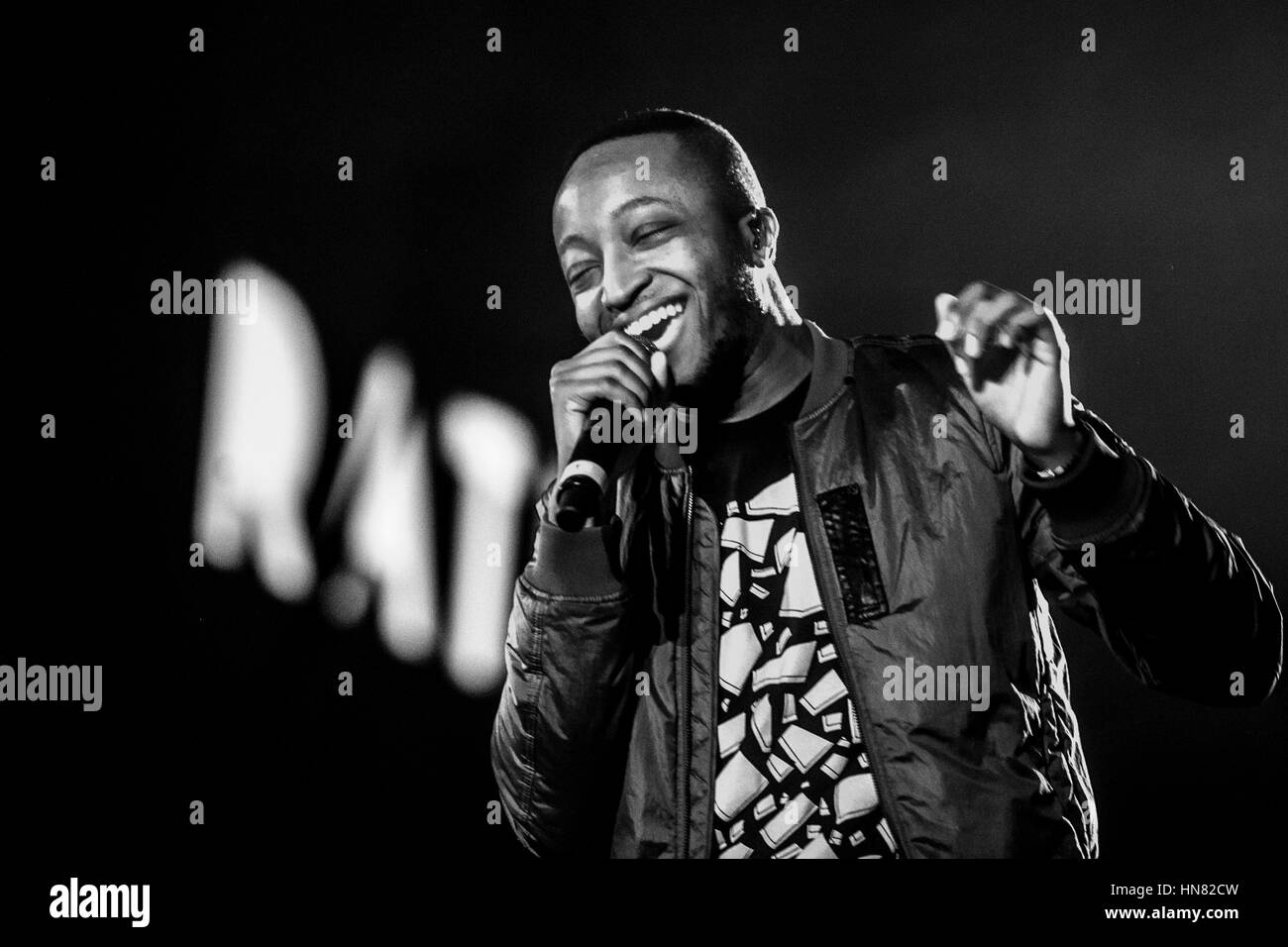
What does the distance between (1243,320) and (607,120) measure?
3.27 feet

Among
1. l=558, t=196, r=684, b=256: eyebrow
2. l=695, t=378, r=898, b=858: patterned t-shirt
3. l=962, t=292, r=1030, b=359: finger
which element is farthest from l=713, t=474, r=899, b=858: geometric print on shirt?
l=558, t=196, r=684, b=256: eyebrow

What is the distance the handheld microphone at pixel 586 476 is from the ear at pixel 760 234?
1.29 ft

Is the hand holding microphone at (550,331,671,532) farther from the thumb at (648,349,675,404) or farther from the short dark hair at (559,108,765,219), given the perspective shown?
the short dark hair at (559,108,765,219)

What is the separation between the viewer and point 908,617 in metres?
1.55

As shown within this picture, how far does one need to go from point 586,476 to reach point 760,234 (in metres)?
0.55

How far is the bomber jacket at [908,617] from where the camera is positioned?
1.47 meters

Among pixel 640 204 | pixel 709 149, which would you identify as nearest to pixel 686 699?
pixel 640 204

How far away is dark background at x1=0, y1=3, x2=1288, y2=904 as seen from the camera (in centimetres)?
182

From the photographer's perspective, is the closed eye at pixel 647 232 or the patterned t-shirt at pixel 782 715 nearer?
the patterned t-shirt at pixel 782 715

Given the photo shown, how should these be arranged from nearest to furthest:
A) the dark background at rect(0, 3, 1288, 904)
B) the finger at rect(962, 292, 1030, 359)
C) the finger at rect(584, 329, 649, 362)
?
1. the finger at rect(962, 292, 1030, 359)
2. the finger at rect(584, 329, 649, 362)
3. the dark background at rect(0, 3, 1288, 904)

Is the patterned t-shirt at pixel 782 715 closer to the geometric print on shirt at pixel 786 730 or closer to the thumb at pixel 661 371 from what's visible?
the geometric print on shirt at pixel 786 730

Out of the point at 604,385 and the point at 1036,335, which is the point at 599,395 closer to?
the point at 604,385

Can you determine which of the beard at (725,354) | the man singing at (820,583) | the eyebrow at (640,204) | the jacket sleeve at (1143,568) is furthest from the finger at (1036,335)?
the eyebrow at (640,204)
